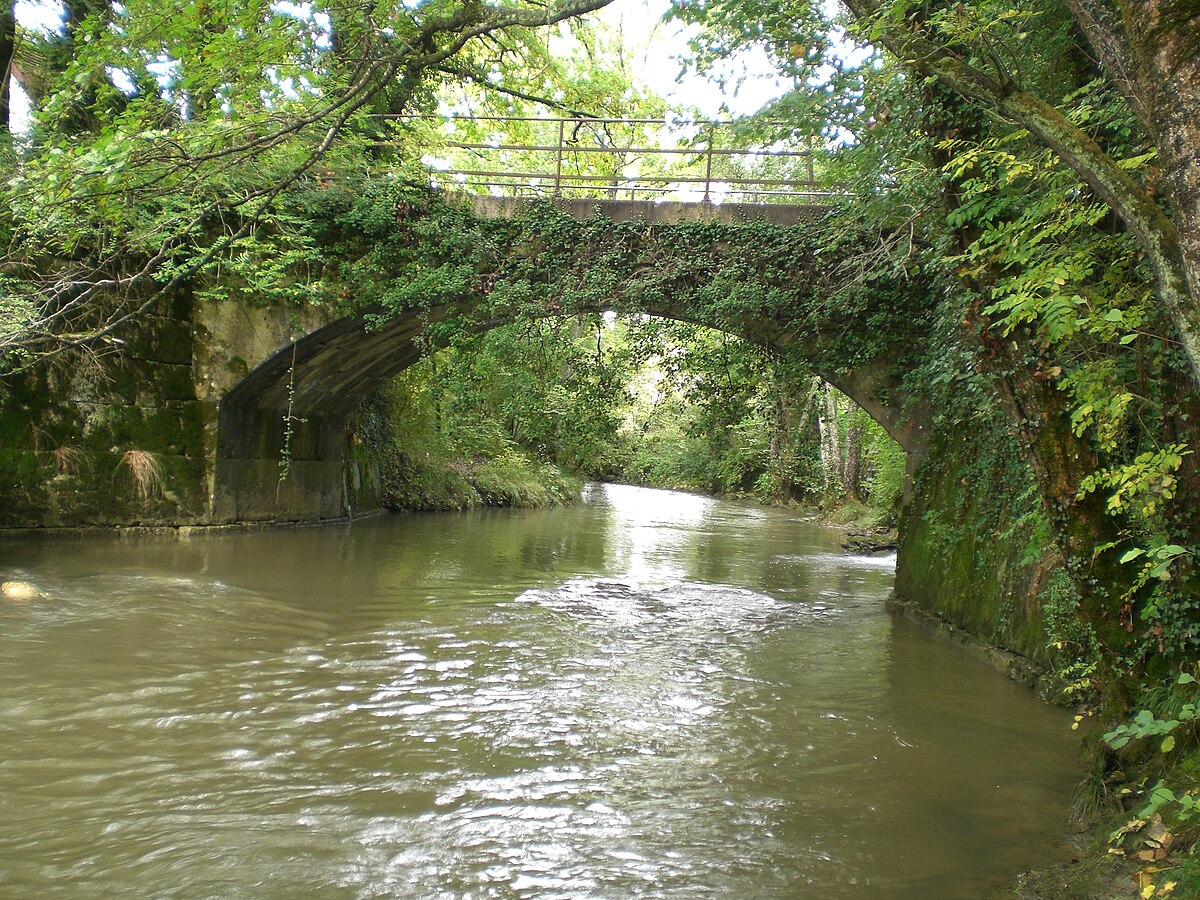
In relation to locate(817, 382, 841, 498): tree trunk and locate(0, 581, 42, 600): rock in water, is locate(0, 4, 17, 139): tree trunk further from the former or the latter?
locate(817, 382, 841, 498): tree trunk

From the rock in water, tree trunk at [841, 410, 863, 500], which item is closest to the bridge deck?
the rock in water

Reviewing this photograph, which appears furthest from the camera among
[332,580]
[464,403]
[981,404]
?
[464,403]

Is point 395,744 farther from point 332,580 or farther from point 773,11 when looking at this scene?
point 773,11

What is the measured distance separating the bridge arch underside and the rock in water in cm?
440

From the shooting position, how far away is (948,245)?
16.8 ft

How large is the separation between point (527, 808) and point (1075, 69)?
17.1ft

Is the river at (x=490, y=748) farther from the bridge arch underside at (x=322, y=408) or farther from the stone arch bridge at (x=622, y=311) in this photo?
the stone arch bridge at (x=622, y=311)

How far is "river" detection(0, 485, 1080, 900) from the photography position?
318cm

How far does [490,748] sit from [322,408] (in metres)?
11.1

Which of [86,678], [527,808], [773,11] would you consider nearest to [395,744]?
[527,808]

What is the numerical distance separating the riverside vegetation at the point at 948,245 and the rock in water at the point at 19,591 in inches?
84.8

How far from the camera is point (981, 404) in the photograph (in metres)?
6.76

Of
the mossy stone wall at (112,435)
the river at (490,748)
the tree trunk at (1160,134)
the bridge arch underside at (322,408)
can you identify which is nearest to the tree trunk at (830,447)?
the bridge arch underside at (322,408)

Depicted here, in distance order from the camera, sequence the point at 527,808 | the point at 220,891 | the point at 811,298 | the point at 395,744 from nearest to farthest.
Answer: the point at 220,891 → the point at 527,808 → the point at 395,744 → the point at 811,298
